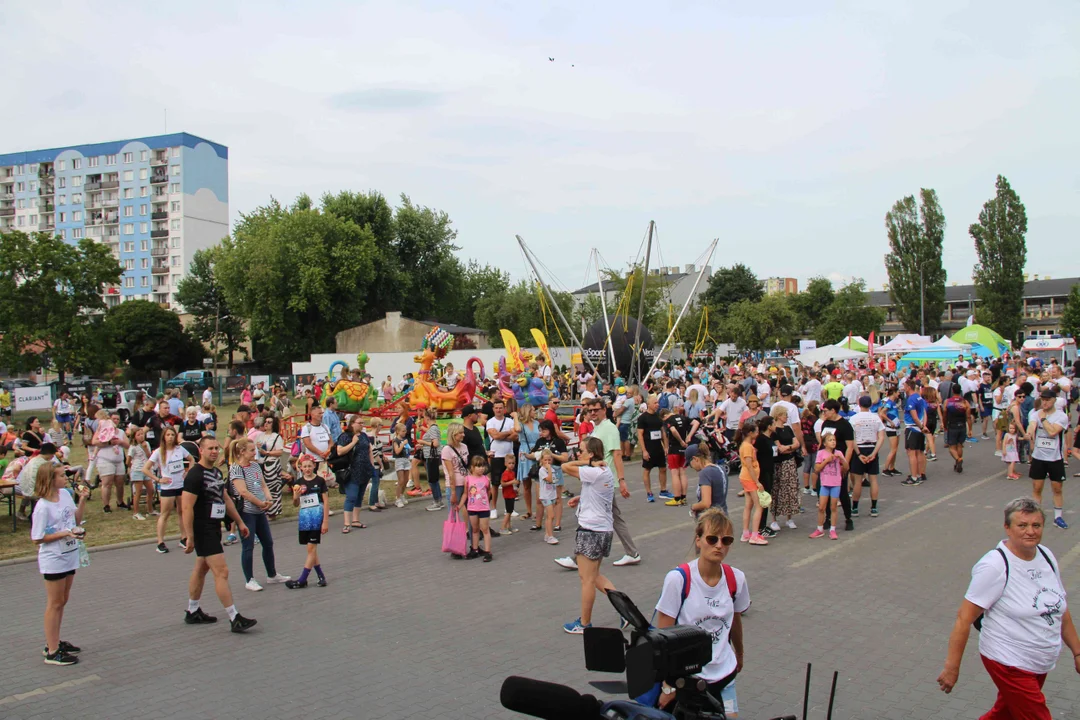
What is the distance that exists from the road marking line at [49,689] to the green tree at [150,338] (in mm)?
56477

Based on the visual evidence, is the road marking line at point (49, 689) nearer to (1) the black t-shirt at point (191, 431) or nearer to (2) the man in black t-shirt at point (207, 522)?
(2) the man in black t-shirt at point (207, 522)

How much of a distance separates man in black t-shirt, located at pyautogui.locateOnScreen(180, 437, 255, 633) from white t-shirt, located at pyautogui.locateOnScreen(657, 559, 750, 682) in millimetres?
4560

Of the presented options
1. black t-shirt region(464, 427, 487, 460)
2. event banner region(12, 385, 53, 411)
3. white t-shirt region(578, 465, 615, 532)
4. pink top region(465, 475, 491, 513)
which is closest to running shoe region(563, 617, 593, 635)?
white t-shirt region(578, 465, 615, 532)

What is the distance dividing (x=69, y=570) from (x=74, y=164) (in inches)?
3766

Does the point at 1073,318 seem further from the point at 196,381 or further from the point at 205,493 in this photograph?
the point at 205,493

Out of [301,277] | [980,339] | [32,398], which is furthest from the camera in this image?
[301,277]

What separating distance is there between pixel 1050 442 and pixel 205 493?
383 inches

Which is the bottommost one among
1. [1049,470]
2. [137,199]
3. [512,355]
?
[1049,470]

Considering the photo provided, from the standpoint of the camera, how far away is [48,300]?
35812 mm

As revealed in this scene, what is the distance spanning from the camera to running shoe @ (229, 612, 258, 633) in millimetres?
6973

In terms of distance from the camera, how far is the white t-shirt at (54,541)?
6324mm

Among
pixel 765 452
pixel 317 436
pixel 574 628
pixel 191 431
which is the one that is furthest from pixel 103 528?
pixel 765 452

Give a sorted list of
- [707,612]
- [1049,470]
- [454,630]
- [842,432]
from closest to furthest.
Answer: [707,612] < [454,630] < [1049,470] < [842,432]

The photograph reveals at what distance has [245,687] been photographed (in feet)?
19.1
